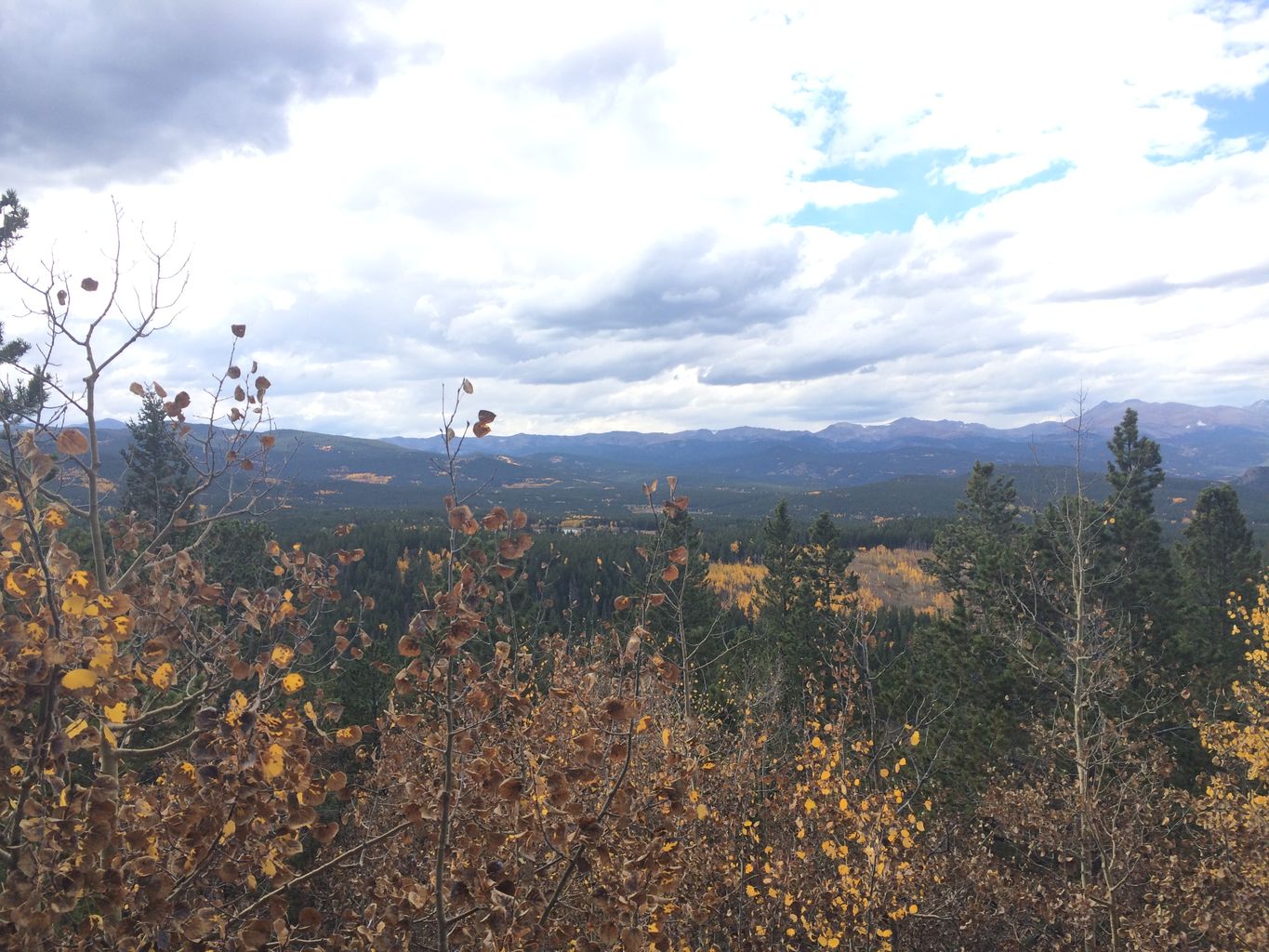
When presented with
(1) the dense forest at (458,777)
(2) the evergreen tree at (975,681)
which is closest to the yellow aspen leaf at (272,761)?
(1) the dense forest at (458,777)

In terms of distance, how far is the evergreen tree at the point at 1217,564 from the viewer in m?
25.2

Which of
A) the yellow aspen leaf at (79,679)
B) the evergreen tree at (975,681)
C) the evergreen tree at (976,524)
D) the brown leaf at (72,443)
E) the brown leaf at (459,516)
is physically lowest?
the evergreen tree at (975,681)

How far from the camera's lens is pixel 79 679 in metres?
2.39

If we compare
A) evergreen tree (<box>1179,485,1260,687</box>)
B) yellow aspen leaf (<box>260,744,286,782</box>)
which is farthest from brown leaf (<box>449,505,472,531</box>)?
evergreen tree (<box>1179,485,1260,687</box>)

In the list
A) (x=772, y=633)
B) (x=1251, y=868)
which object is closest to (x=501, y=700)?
(x=1251, y=868)

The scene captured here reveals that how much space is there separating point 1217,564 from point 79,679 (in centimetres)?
3515

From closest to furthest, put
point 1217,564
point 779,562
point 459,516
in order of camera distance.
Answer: point 459,516 < point 1217,564 < point 779,562

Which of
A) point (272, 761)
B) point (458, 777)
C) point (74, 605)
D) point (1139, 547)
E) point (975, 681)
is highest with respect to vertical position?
point (74, 605)

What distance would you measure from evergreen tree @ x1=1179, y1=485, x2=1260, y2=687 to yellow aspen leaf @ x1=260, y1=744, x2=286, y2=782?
1235 inches

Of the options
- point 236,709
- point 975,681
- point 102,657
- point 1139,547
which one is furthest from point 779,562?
point 102,657

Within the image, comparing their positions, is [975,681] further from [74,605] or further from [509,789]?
[74,605]

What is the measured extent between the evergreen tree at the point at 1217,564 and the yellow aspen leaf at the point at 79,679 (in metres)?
32.0

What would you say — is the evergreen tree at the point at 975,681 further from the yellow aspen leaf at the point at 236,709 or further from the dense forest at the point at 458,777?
the yellow aspen leaf at the point at 236,709

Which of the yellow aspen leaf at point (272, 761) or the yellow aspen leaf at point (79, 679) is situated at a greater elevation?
the yellow aspen leaf at point (79, 679)
